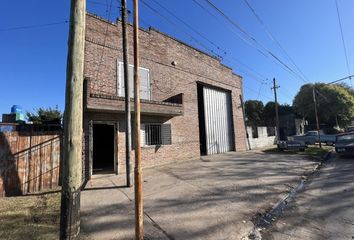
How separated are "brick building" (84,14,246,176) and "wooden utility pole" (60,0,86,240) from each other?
19.4ft

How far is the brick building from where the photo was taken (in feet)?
35.3

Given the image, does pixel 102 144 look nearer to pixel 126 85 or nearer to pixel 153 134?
pixel 153 134

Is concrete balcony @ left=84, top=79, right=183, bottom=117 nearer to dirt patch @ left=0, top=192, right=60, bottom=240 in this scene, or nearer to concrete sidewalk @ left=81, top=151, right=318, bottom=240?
concrete sidewalk @ left=81, top=151, right=318, bottom=240

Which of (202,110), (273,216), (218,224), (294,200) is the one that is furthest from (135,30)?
(202,110)

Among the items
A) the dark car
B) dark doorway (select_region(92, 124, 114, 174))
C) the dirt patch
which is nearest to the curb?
the dirt patch

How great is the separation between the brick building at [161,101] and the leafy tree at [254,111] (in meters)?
23.2

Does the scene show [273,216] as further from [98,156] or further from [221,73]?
[221,73]

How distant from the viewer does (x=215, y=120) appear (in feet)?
59.9

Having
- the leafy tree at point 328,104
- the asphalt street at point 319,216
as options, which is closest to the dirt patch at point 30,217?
the asphalt street at point 319,216

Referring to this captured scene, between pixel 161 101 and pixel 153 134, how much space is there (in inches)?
76.1

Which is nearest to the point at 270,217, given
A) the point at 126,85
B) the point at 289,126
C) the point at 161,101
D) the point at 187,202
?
the point at 187,202

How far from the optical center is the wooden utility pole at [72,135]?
11.6 feet

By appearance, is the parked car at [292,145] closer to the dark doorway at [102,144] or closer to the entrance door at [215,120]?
the entrance door at [215,120]

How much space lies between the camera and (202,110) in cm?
1741
